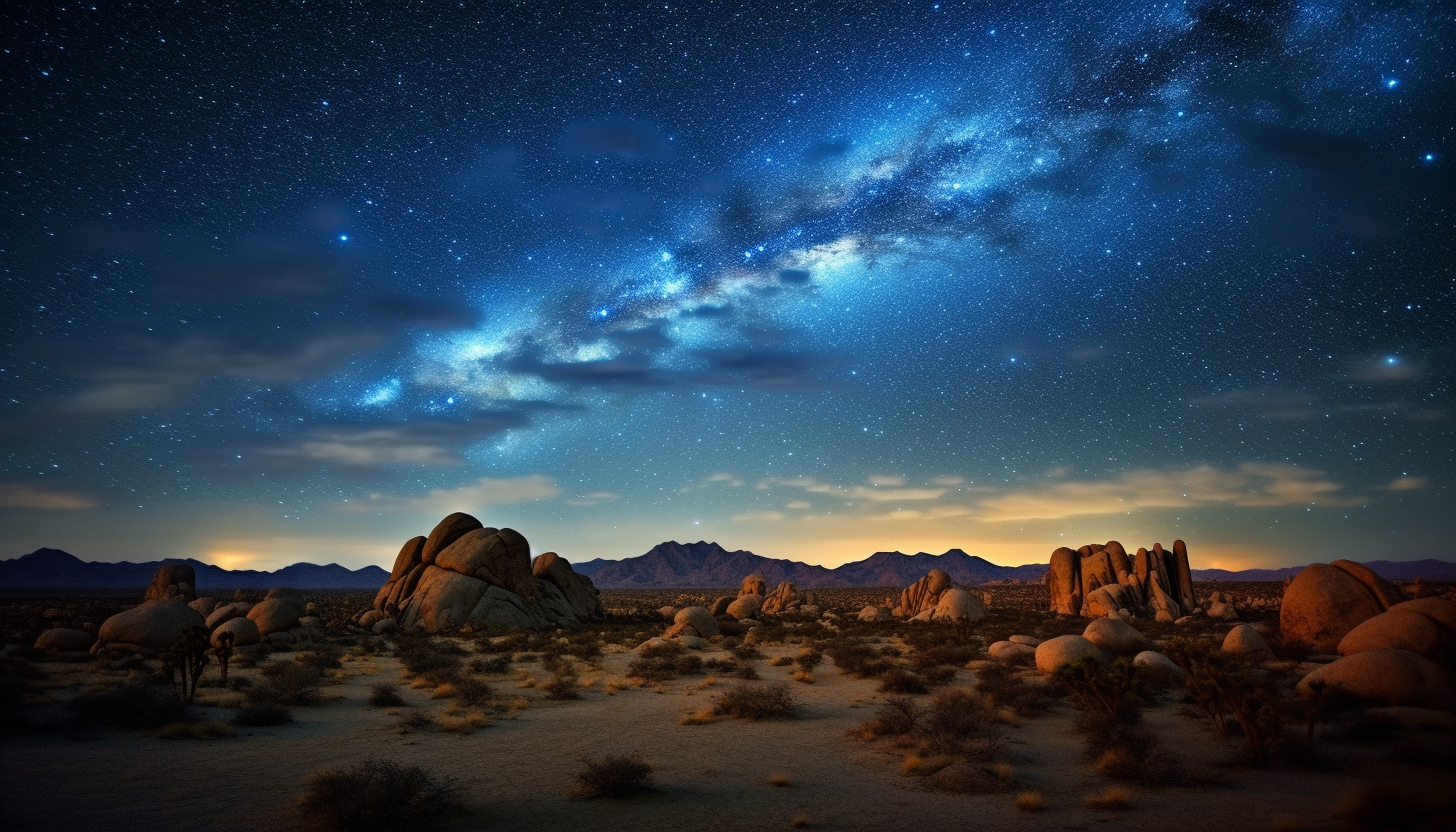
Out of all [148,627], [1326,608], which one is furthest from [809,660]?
[148,627]

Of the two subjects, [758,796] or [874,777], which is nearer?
[758,796]

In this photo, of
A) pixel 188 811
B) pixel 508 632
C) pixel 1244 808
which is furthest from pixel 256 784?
pixel 508 632

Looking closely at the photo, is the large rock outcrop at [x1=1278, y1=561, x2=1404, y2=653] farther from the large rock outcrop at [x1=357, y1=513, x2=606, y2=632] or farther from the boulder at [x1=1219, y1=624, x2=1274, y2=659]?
the large rock outcrop at [x1=357, y1=513, x2=606, y2=632]

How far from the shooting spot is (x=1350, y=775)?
31.9 ft

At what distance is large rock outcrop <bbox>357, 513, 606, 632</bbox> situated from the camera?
36750 millimetres

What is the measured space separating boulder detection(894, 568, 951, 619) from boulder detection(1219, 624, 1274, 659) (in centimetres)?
2743

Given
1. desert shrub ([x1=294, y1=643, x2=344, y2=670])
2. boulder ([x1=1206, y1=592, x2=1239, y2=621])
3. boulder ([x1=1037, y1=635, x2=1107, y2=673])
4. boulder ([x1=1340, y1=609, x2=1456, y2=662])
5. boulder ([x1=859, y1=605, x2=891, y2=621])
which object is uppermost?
boulder ([x1=1340, y1=609, x2=1456, y2=662])

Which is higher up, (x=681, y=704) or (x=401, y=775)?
(x=401, y=775)

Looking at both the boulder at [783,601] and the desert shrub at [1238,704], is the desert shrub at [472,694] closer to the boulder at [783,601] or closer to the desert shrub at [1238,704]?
the desert shrub at [1238,704]

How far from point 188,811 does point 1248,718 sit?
15170 mm

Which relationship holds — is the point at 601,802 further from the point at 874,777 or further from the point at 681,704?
the point at 681,704

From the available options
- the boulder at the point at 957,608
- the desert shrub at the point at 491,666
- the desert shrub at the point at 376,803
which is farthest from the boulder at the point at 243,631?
the boulder at the point at 957,608

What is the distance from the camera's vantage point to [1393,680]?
43.4 ft

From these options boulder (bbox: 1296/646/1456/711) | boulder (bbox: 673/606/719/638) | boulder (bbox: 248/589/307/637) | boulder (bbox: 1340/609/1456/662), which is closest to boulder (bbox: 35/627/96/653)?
boulder (bbox: 248/589/307/637)
